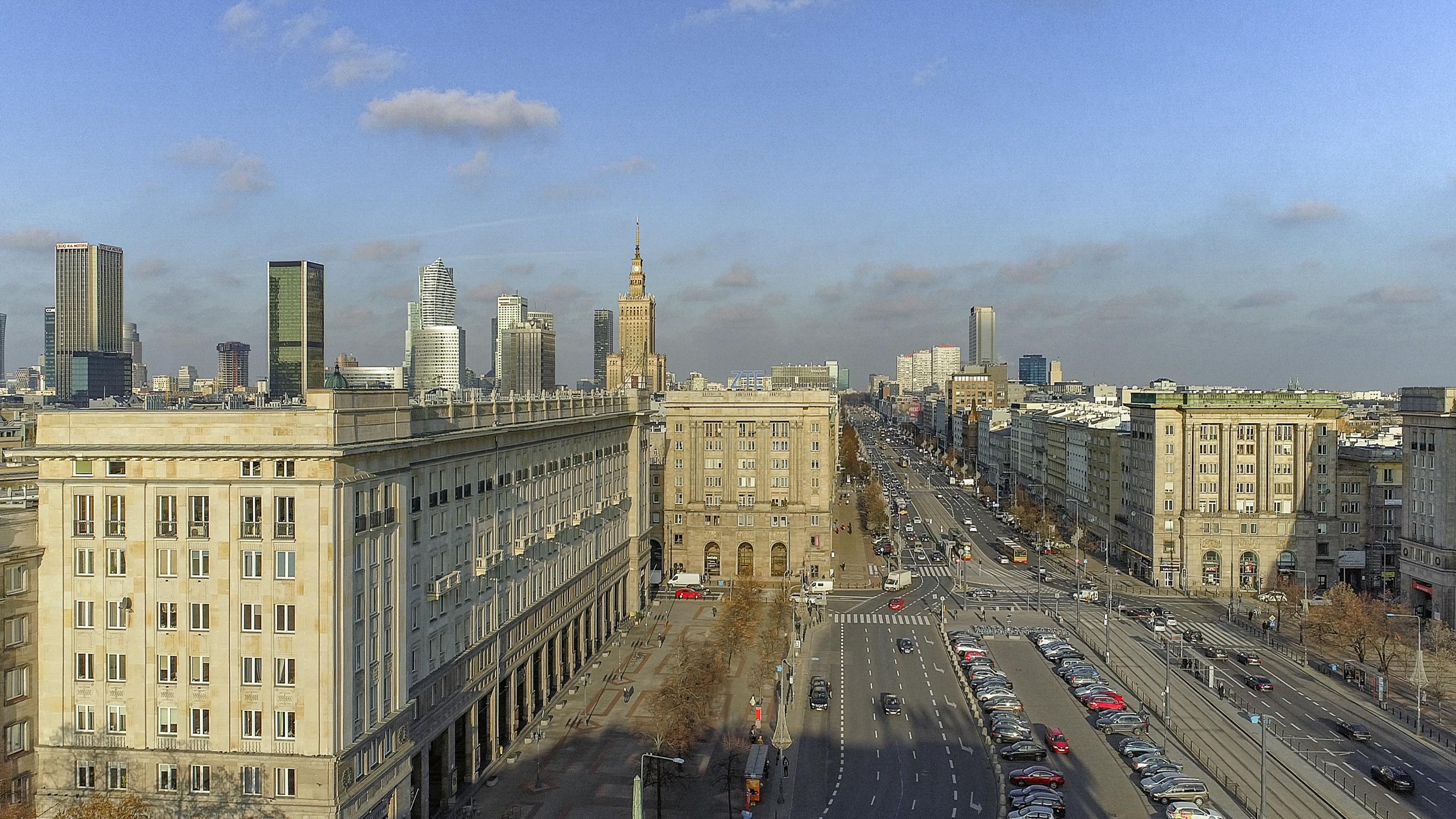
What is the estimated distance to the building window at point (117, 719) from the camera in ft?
148

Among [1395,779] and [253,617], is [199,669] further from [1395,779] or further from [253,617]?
[1395,779]

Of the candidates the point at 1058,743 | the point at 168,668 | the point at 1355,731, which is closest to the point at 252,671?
the point at 168,668

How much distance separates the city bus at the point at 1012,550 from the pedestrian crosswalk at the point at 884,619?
39.1 meters

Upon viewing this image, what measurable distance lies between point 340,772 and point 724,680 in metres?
37.9

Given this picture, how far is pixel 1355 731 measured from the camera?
68.7 meters

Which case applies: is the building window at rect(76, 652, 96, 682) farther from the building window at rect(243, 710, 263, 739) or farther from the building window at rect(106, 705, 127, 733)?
the building window at rect(243, 710, 263, 739)

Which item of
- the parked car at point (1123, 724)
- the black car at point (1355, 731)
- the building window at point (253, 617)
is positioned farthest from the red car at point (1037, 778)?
the building window at point (253, 617)

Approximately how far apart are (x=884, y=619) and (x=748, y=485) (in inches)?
1055

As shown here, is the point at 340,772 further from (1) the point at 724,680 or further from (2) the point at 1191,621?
(2) the point at 1191,621

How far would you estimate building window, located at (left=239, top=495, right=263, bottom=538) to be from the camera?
4434cm

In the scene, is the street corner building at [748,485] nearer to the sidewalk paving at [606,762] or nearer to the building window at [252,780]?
the sidewalk paving at [606,762]

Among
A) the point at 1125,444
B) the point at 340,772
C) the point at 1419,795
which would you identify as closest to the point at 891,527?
the point at 1125,444

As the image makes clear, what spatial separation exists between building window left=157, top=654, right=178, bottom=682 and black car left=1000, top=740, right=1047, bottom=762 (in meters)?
45.9

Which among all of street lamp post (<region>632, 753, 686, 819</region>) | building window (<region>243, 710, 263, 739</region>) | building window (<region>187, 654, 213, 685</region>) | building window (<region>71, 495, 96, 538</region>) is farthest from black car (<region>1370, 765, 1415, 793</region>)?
building window (<region>71, 495, 96, 538</region>)
